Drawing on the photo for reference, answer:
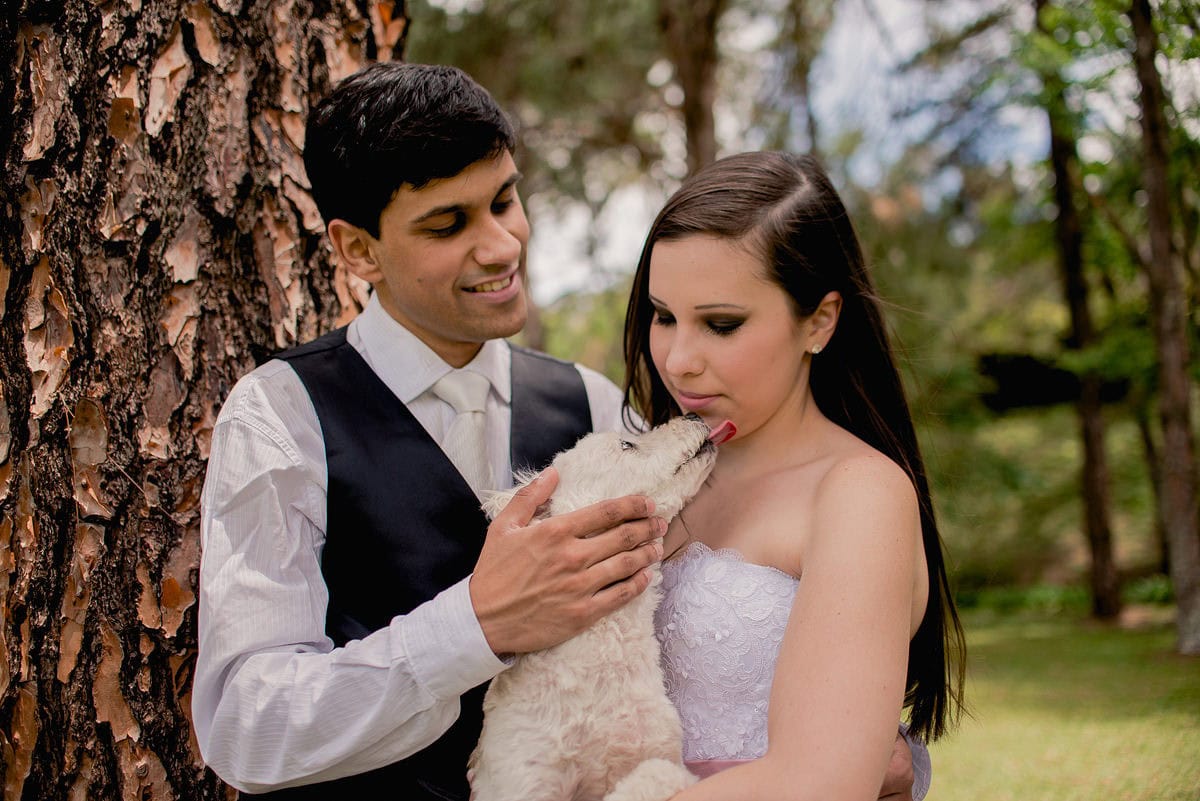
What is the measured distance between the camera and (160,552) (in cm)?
233

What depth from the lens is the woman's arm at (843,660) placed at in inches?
64.6

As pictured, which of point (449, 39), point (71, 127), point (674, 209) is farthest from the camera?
point (449, 39)

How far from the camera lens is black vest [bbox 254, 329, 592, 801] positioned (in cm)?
203

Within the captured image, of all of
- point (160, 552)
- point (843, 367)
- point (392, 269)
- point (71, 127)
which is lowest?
point (160, 552)

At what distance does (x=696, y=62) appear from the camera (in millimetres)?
8836

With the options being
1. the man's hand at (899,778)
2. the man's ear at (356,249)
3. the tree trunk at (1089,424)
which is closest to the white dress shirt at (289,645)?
the man's ear at (356,249)

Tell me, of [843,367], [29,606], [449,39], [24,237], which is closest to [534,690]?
[843,367]

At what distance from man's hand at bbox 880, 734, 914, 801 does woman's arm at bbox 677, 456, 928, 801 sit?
0.42m

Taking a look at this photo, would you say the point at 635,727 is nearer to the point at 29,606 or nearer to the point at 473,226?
the point at 473,226

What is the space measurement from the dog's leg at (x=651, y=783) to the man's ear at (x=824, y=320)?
39.2 inches

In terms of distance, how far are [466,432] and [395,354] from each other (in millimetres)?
253

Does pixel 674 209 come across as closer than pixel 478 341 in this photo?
Yes

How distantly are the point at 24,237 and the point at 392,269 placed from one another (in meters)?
0.87

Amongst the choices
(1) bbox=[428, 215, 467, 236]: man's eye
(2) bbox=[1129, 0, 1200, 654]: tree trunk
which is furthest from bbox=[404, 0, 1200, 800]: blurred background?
(1) bbox=[428, 215, 467, 236]: man's eye
